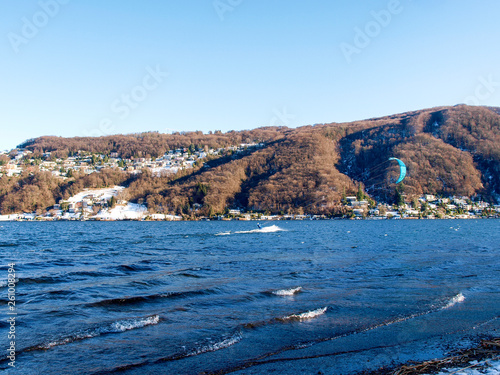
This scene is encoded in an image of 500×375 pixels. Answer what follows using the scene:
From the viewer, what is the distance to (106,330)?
426 inches

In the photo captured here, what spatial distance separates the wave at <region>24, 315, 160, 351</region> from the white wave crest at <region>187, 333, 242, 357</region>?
2.78 meters

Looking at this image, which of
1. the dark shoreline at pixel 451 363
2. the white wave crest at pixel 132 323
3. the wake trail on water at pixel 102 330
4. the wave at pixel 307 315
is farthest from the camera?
the wave at pixel 307 315

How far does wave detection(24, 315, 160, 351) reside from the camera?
967 cm

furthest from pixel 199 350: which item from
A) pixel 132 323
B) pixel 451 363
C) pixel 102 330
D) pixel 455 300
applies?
pixel 455 300

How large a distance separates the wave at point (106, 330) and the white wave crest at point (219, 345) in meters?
2.78

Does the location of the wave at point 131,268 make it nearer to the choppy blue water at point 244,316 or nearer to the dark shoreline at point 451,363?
the choppy blue water at point 244,316

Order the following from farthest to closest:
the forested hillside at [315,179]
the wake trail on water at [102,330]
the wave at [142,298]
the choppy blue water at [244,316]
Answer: the forested hillside at [315,179]
the wave at [142,298]
the wake trail on water at [102,330]
the choppy blue water at [244,316]

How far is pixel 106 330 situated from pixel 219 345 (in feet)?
12.4

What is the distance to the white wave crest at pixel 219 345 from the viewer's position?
30.0 ft

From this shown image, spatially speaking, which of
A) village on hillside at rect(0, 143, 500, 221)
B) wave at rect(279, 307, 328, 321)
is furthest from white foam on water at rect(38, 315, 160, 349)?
village on hillside at rect(0, 143, 500, 221)

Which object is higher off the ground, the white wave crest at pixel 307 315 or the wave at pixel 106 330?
the wave at pixel 106 330

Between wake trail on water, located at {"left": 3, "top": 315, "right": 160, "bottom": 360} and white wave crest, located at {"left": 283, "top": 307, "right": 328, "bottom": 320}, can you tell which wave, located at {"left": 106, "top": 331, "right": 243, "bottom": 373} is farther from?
wake trail on water, located at {"left": 3, "top": 315, "right": 160, "bottom": 360}

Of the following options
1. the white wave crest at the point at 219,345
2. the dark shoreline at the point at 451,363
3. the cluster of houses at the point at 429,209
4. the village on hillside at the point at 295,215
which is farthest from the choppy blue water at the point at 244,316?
the village on hillside at the point at 295,215

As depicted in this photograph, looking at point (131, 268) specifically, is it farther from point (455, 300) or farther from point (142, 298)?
point (455, 300)
